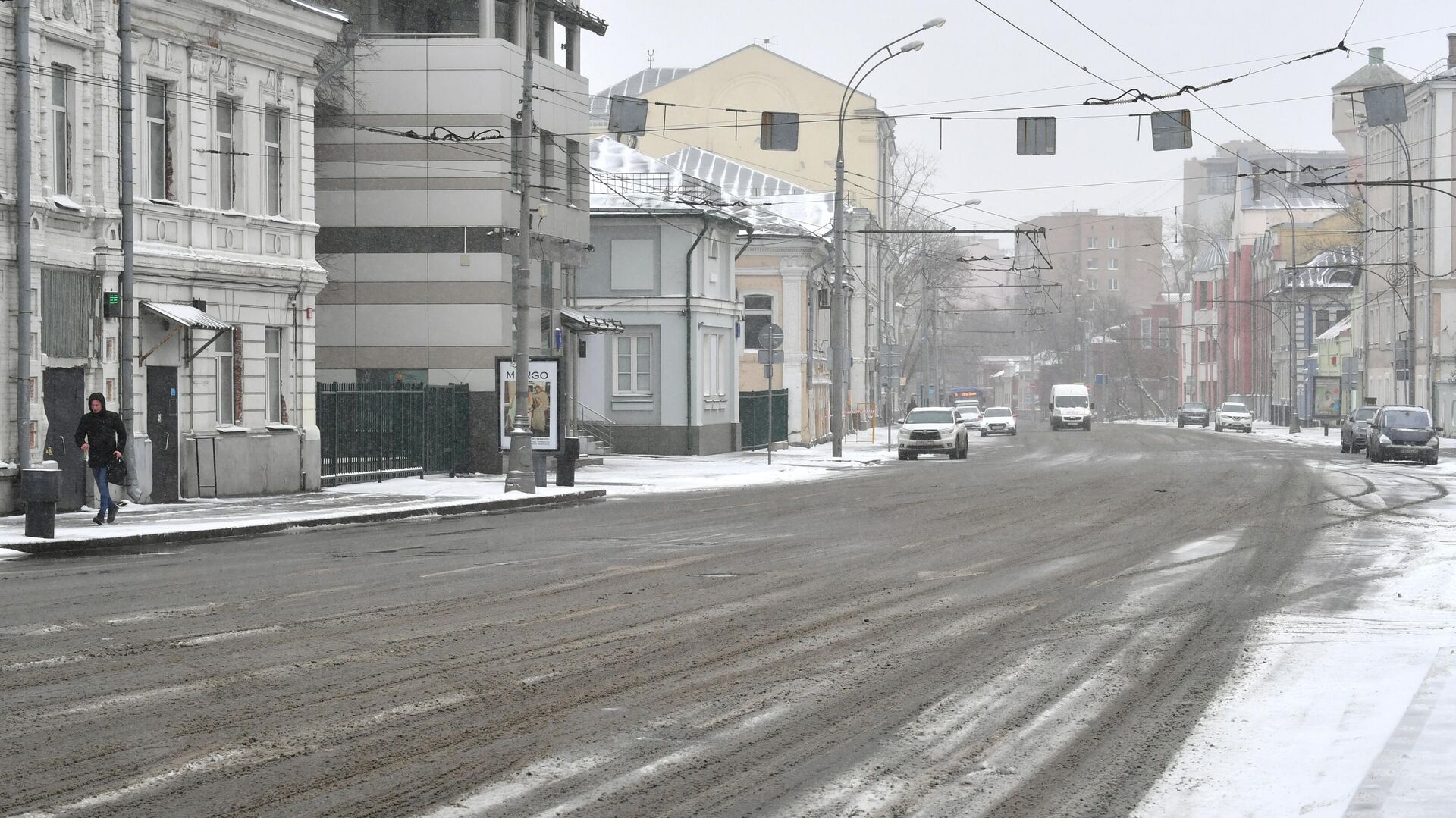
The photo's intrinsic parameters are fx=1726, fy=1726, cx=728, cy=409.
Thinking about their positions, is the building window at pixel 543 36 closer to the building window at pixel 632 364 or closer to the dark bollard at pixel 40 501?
the building window at pixel 632 364

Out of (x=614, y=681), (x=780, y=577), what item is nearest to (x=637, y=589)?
(x=780, y=577)

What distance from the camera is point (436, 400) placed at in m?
36.5

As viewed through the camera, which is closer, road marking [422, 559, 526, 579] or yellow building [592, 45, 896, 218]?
road marking [422, 559, 526, 579]

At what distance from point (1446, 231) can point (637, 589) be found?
225ft

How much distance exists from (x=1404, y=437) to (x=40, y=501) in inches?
1460

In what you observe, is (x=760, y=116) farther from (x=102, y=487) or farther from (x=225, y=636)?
(x=225, y=636)

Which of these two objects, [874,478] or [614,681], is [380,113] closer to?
[874,478]

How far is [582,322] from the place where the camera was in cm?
4272

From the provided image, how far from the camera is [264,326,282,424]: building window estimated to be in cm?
3025

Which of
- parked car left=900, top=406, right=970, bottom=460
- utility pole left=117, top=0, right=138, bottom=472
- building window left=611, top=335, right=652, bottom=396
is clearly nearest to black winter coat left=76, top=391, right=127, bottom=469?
utility pole left=117, top=0, right=138, bottom=472

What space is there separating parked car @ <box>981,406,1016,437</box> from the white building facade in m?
54.8

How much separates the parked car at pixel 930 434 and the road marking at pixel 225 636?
38.1 metres

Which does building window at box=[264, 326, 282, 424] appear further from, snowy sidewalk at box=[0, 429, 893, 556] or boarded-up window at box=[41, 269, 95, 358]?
boarded-up window at box=[41, 269, 95, 358]

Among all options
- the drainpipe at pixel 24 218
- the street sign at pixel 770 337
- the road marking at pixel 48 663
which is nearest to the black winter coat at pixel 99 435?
the drainpipe at pixel 24 218
